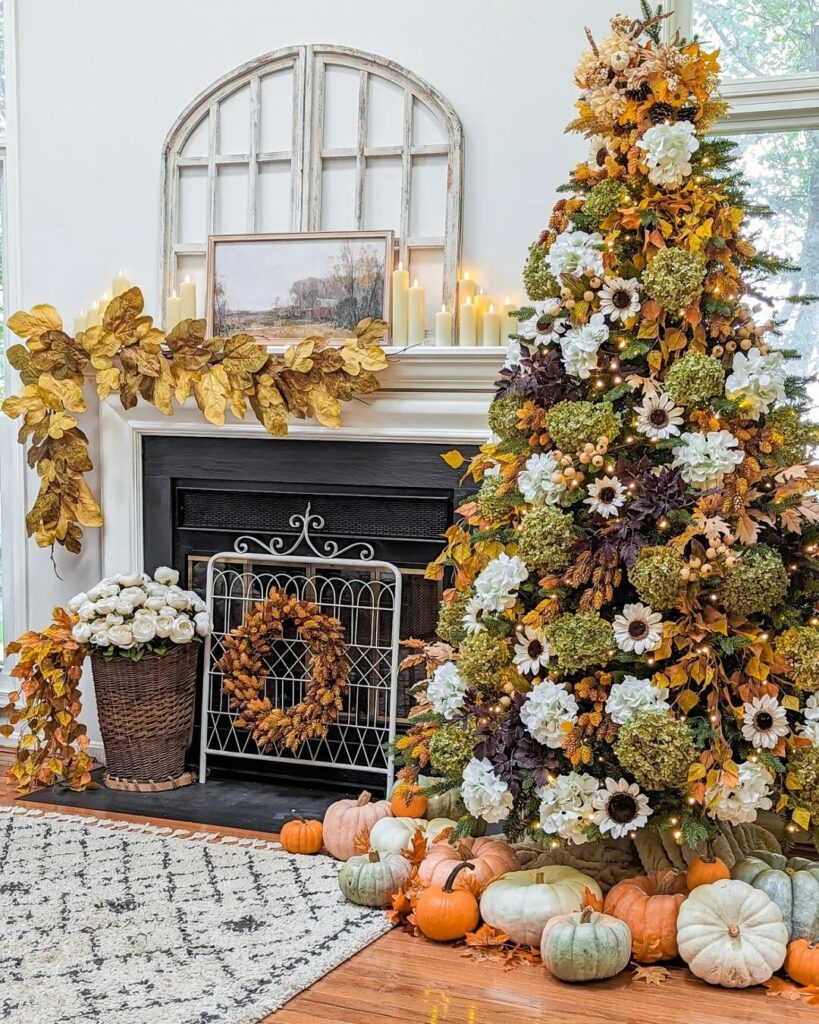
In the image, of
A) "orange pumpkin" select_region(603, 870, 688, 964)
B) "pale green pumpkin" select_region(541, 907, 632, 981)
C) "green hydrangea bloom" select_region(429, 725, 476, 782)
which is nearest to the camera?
"pale green pumpkin" select_region(541, 907, 632, 981)

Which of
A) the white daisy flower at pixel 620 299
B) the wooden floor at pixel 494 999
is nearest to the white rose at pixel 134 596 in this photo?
the wooden floor at pixel 494 999

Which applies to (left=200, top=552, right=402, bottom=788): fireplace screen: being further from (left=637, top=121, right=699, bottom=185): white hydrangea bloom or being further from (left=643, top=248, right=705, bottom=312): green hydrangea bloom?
(left=637, top=121, right=699, bottom=185): white hydrangea bloom

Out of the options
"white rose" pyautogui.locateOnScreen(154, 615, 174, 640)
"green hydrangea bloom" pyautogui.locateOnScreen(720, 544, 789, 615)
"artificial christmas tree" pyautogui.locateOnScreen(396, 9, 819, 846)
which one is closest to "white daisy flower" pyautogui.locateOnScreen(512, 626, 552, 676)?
"artificial christmas tree" pyautogui.locateOnScreen(396, 9, 819, 846)

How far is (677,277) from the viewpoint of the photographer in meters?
2.60

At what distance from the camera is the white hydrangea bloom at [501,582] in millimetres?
2703

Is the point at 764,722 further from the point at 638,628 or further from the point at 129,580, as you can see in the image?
the point at 129,580

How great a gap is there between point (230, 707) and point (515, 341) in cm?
156

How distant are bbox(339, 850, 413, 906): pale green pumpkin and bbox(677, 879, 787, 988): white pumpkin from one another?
65cm

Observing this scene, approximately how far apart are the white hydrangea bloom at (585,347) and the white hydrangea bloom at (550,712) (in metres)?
0.69

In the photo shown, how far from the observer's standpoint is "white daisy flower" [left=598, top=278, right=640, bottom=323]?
267 cm

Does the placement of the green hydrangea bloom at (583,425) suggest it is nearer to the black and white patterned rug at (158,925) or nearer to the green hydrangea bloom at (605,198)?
the green hydrangea bloom at (605,198)

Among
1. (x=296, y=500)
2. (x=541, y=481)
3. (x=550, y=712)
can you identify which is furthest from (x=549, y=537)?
(x=296, y=500)

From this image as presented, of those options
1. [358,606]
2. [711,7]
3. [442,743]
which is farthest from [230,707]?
[711,7]

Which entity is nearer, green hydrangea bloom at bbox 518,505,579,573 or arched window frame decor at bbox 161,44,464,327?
green hydrangea bloom at bbox 518,505,579,573
